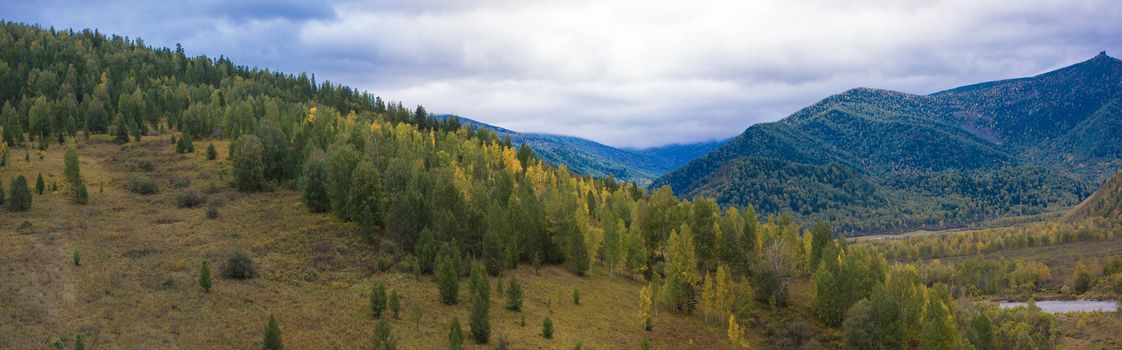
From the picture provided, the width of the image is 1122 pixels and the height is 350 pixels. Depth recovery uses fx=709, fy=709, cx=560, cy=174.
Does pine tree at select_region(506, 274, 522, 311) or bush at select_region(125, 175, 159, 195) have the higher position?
bush at select_region(125, 175, 159, 195)

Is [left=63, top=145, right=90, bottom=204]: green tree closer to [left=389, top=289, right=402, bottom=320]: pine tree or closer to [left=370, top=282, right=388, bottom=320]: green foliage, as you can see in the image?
[left=370, top=282, right=388, bottom=320]: green foliage

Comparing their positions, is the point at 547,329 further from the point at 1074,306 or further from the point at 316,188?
the point at 1074,306

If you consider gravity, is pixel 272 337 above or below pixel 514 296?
above

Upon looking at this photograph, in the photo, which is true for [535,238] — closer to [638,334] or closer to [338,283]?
[638,334]

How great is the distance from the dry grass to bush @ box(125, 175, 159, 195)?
1810 mm

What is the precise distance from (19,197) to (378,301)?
57257 mm

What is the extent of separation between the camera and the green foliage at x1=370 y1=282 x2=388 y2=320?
2781 inches

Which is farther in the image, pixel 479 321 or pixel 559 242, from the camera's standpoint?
pixel 559 242

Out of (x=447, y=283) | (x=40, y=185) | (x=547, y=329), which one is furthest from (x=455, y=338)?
(x=40, y=185)

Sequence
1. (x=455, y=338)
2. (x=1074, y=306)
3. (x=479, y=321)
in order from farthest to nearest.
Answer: (x=1074, y=306), (x=479, y=321), (x=455, y=338)

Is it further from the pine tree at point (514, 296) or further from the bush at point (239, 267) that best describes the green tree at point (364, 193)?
the pine tree at point (514, 296)

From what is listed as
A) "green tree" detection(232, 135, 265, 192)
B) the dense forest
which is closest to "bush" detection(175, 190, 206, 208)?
the dense forest

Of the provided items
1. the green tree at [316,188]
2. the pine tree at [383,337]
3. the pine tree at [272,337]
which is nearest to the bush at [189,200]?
the green tree at [316,188]

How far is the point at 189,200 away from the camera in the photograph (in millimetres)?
105812
